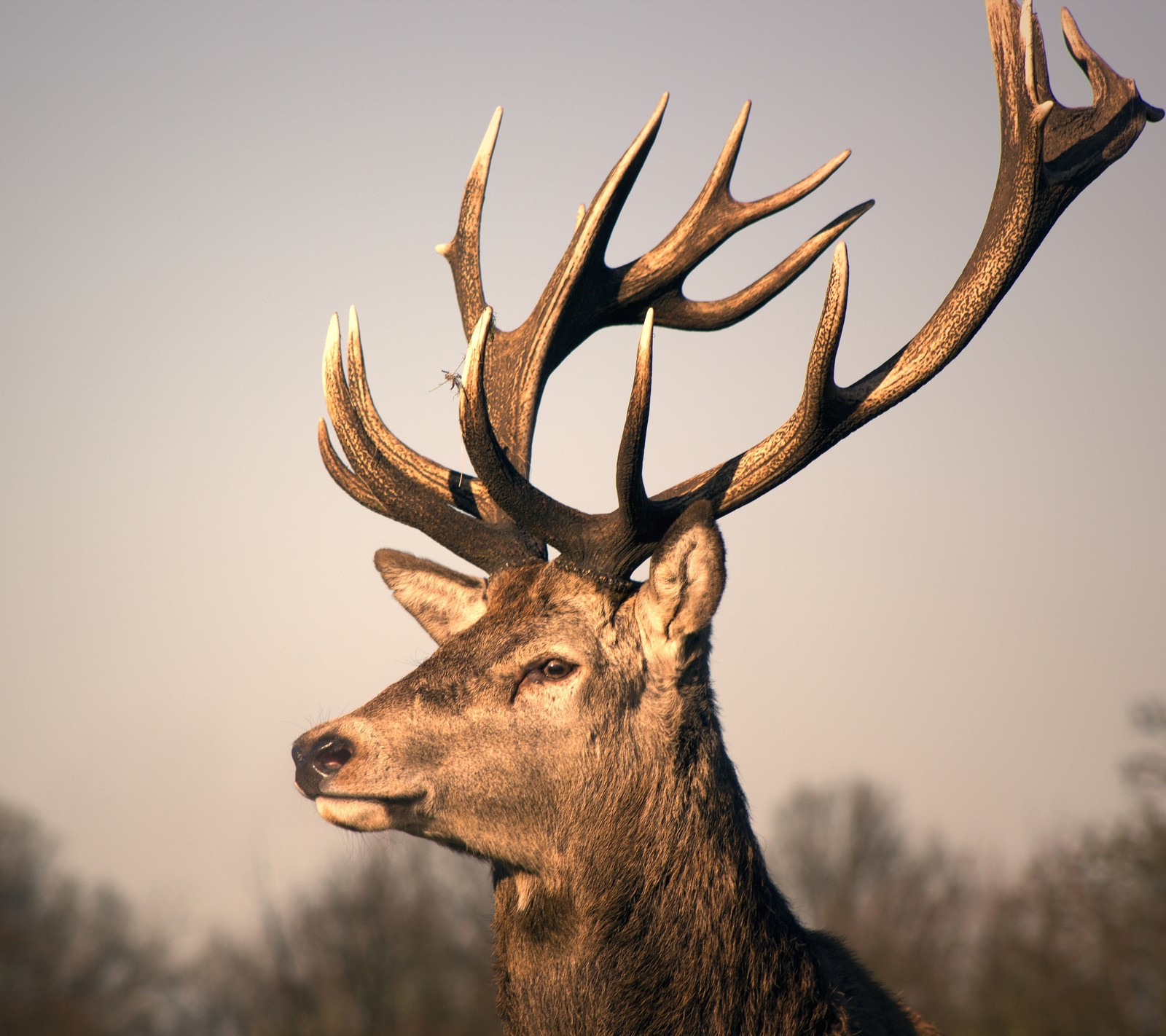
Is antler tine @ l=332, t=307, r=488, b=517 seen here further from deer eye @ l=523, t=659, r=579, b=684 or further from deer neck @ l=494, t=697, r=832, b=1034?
deer neck @ l=494, t=697, r=832, b=1034

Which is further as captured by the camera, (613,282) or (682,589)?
(613,282)

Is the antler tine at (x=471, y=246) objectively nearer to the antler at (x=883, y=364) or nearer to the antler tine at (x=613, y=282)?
the antler tine at (x=613, y=282)

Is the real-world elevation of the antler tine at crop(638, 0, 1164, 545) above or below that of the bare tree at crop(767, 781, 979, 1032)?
above

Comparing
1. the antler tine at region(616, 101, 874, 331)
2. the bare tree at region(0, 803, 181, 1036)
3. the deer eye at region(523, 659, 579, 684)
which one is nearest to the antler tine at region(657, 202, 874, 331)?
the antler tine at region(616, 101, 874, 331)

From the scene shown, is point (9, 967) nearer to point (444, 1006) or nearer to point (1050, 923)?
point (444, 1006)

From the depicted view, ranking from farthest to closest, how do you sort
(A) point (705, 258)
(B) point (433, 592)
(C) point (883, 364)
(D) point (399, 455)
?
(A) point (705, 258), (D) point (399, 455), (B) point (433, 592), (C) point (883, 364)

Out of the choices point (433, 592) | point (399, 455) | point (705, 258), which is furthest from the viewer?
point (705, 258)

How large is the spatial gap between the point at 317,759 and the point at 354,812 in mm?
184

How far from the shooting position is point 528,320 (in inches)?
202

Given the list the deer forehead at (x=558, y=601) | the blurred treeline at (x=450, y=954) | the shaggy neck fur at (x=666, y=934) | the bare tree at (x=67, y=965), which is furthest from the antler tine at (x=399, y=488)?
the bare tree at (x=67, y=965)

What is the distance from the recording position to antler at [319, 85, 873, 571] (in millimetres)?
4332

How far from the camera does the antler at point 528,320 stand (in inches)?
171

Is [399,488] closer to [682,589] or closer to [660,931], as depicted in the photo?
[682,589]

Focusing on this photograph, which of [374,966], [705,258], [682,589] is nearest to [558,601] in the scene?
[682,589]
